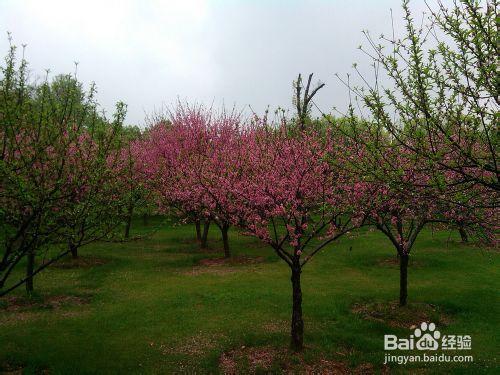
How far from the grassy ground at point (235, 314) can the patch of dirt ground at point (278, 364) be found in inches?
1.5

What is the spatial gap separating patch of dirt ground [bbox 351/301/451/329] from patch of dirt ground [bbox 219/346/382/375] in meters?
4.10

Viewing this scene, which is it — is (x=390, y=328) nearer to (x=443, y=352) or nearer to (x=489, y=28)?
(x=443, y=352)

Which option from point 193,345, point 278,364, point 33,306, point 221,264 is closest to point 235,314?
point 193,345

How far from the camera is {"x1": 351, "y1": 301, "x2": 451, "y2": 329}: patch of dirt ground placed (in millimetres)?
16109

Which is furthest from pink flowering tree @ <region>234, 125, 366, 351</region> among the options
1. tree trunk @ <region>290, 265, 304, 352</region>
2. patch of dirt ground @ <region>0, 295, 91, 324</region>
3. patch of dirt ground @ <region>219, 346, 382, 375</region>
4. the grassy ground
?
patch of dirt ground @ <region>0, 295, 91, 324</region>

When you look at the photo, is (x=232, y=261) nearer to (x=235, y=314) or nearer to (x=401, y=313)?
(x=235, y=314)

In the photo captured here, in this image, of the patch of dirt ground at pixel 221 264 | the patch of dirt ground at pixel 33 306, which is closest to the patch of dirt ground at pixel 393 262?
the patch of dirt ground at pixel 221 264

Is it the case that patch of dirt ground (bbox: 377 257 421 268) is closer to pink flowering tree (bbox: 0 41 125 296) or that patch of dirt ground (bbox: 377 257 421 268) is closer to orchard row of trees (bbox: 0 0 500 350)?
orchard row of trees (bbox: 0 0 500 350)

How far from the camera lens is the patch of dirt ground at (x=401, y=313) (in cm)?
1611

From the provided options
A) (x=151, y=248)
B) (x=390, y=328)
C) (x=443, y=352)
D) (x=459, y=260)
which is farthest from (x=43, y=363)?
(x=459, y=260)

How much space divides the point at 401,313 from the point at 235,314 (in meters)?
6.84

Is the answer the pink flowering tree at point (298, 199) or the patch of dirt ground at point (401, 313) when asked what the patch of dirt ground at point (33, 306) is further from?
the patch of dirt ground at point (401, 313)

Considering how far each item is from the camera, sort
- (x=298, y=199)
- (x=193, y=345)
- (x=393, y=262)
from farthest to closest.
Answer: (x=393, y=262)
(x=298, y=199)
(x=193, y=345)

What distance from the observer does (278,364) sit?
12352mm
